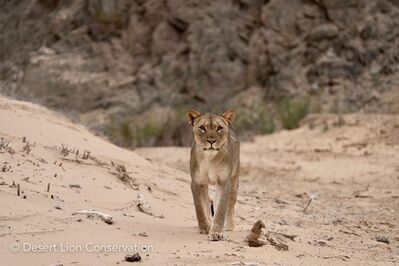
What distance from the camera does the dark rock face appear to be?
74.5 feet

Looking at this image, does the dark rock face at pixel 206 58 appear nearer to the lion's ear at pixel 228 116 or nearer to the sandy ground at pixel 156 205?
the sandy ground at pixel 156 205

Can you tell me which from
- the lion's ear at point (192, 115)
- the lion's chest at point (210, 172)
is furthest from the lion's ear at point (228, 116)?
the lion's chest at point (210, 172)

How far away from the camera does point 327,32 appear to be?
23.3 m

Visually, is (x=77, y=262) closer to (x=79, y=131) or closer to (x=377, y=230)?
(x=377, y=230)

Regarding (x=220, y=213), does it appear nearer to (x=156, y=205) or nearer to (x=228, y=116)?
(x=228, y=116)

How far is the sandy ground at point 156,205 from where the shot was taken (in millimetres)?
5434

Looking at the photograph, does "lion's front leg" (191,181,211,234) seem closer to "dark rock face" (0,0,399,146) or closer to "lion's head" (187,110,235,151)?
"lion's head" (187,110,235,151)

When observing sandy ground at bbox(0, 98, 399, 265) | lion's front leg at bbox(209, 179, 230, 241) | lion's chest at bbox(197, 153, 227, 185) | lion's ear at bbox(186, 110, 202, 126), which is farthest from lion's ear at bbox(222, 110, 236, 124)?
sandy ground at bbox(0, 98, 399, 265)

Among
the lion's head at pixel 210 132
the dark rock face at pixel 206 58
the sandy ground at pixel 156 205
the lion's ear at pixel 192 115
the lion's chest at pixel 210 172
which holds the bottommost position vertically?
the sandy ground at pixel 156 205

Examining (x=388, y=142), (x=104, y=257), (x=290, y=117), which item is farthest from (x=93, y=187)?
(x=290, y=117)

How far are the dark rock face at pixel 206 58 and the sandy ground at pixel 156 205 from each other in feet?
26.1

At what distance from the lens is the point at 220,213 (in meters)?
6.50

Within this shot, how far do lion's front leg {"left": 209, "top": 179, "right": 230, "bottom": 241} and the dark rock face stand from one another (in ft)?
47.3

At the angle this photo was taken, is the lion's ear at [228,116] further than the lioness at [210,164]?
Yes
